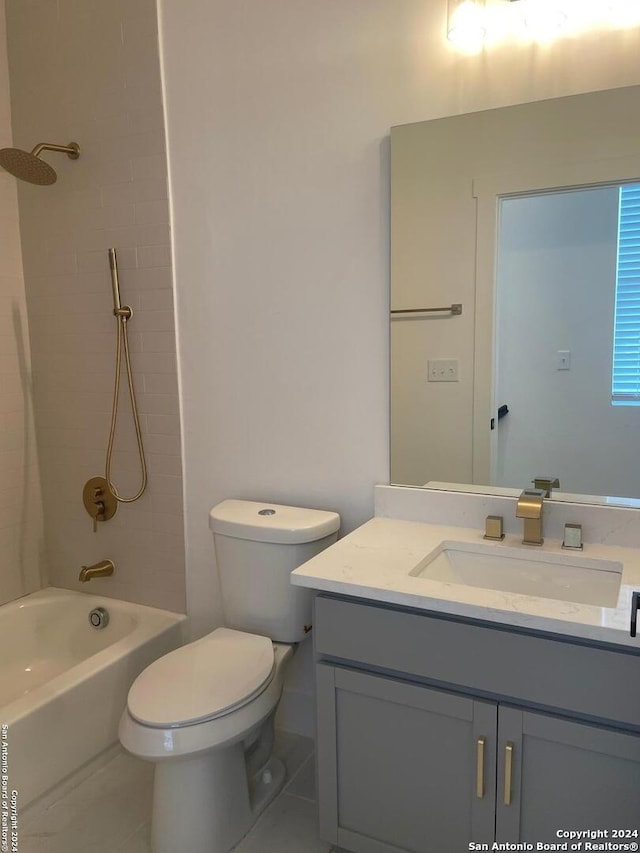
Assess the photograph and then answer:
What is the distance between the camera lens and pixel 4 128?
8.07 feet

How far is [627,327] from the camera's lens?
163 centimetres

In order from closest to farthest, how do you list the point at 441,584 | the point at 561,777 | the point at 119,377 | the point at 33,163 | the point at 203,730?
the point at 561,777
the point at 441,584
the point at 203,730
the point at 33,163
the point at 119,377

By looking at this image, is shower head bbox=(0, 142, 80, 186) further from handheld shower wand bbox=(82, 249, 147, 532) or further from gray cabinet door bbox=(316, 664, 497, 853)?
gray cabinet door bbox=(316, 664, 497, 853)

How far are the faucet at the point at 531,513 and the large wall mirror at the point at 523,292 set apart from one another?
124mm

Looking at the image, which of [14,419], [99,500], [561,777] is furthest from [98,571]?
[561,777]

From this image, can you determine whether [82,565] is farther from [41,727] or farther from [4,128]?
[4,128]

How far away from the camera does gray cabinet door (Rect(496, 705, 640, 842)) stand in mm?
1213

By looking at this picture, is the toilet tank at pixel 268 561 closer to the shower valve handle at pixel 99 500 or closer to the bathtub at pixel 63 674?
the bathtub at pixel 63 674

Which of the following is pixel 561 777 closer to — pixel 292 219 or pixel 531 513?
pixel 531 513

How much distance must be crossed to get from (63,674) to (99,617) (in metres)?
0.49

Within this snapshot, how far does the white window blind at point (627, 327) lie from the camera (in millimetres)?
1614

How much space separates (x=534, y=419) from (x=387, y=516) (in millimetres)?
530

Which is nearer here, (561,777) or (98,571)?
(561,777)

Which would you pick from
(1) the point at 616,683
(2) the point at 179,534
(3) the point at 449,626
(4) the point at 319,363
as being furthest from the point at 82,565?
(1) the point at 616,683
